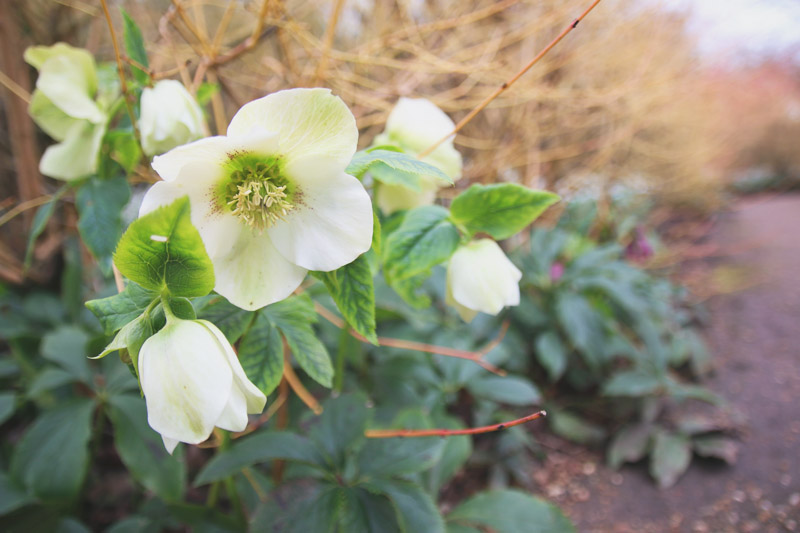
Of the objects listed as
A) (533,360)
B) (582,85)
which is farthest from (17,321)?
(582,85)

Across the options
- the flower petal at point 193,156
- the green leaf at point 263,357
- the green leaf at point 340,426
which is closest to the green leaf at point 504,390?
the green leaf at point 340,426

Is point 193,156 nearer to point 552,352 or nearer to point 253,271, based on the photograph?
point 253,271

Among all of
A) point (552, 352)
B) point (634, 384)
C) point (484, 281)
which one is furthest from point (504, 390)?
point (484, 281)

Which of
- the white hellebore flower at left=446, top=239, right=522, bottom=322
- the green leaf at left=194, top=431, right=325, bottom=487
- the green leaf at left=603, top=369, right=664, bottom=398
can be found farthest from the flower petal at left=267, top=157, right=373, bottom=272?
the green leaf at left=603, top=369, right=664, bottom=398

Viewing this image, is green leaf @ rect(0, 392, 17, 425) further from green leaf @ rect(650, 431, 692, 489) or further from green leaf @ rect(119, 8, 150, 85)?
green leaf @ rect(650, 431, 692, 489)

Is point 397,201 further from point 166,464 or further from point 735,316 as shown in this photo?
point 735,316
